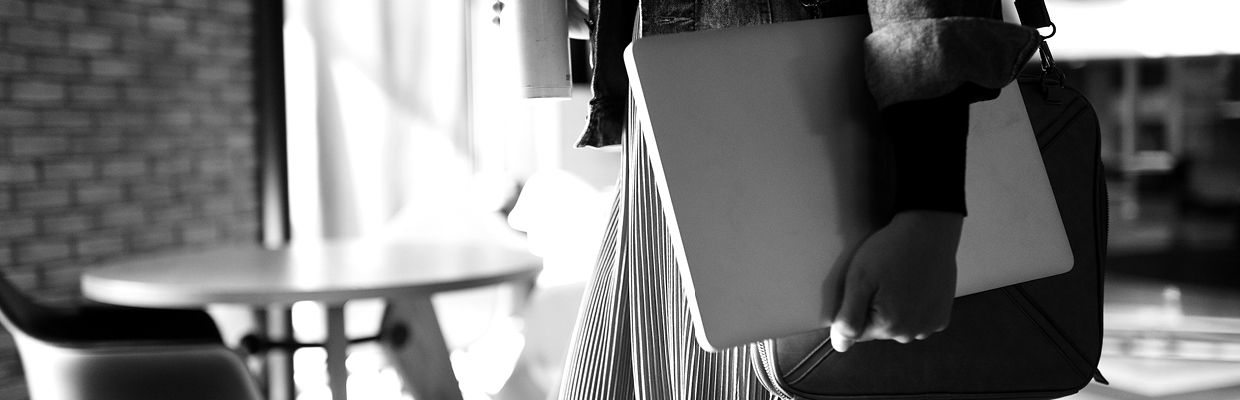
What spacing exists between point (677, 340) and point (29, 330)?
1656 mm

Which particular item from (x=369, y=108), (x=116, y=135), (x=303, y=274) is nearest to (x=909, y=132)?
(x=303, y=274)

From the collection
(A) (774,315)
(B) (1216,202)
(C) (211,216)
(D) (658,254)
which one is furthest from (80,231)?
(B) (1216,202)

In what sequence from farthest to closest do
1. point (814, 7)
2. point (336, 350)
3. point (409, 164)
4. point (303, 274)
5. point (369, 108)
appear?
point (409, 164) < point (369, 108) < point (336, 350) < point (303, 274) < point (814, 7)

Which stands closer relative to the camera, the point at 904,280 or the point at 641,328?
the point at 904,280

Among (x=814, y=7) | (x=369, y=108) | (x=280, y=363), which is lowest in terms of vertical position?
(x=280, y=363)

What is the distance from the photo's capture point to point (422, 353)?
2.29 m

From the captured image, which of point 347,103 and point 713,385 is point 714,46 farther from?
point 347,103

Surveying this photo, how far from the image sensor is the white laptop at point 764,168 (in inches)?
20.5

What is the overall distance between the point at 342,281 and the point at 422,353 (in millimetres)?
591

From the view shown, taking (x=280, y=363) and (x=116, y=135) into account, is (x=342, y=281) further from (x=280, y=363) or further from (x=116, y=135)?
(x=280, y=363)

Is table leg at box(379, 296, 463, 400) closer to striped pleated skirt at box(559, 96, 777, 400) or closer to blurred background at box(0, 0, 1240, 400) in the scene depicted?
blurred background at box(0, 0, 1240, 400)

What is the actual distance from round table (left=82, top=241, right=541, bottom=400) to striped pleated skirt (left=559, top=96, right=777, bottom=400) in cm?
101

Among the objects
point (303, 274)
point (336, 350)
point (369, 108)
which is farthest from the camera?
point (369, 108)

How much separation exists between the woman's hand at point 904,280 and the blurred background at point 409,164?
7.55 ft
